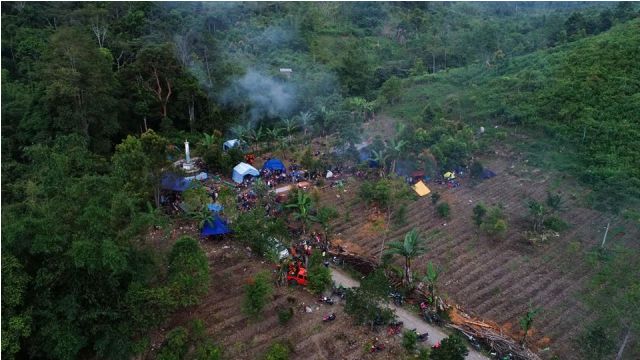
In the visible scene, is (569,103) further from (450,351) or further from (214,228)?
(214,228)

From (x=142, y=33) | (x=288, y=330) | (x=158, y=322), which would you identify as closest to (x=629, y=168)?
(x=288, y=330)

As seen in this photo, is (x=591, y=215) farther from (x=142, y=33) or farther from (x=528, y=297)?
(x=142, y=33)

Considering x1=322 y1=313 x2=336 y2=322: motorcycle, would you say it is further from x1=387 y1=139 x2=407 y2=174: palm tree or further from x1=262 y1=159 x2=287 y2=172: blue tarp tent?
x1=262 y1=159 x2=287 y2=172: blue tarp tent

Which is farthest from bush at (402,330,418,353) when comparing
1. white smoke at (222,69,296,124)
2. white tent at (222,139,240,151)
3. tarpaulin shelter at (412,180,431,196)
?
white smoke at (222,69,296,124)

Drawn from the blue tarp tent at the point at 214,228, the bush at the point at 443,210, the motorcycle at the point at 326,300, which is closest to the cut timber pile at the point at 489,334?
the motorcycle at the point at 326,300

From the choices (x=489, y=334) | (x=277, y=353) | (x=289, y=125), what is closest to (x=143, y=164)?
(x=277, y=353)

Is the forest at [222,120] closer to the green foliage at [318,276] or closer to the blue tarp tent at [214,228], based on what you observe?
the blue tarp tent at [214,228]

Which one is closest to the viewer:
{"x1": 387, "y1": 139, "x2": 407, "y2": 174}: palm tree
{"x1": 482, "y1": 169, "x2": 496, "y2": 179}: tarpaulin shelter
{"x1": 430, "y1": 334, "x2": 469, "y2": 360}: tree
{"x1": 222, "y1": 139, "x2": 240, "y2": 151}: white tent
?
{"x1": 430, "y1": 334, "x2": 469, "y2": 360}: tree
